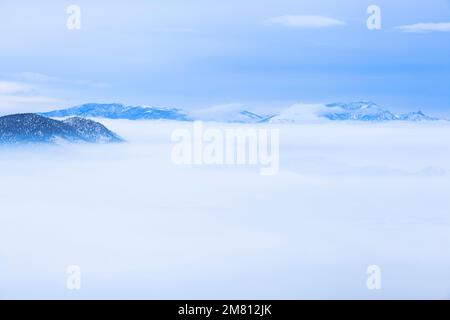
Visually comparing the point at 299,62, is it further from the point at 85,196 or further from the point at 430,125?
the point at 85,196

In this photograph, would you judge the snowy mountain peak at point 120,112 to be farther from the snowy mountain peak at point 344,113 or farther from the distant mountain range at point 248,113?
the snowy mountain peak at point 344,113

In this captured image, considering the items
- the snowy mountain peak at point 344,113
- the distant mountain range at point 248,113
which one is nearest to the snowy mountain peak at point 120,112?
the distant mountain range at point 248,113

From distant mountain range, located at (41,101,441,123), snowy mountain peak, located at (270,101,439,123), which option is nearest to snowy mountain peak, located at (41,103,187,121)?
distant mountain range, located at (41,101,441,123)

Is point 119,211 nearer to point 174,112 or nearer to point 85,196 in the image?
point 85,196

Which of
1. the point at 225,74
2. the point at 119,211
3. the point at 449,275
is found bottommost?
the point at 449,275

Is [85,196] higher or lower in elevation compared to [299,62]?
lower

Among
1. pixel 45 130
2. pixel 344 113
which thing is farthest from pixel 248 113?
pixel 45 130

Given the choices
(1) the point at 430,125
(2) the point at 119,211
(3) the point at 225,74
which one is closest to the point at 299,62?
(3) the point at 225,74
